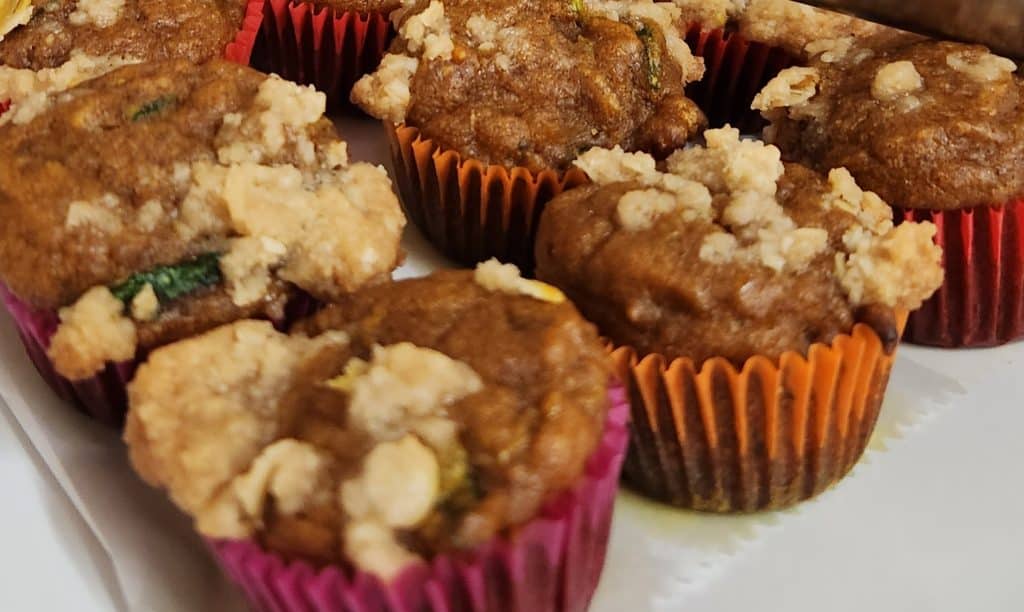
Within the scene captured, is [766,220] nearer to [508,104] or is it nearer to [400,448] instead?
[508,104]

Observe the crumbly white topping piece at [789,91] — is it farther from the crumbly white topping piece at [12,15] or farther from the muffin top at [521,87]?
the crumbly white topping piece at [12,15]

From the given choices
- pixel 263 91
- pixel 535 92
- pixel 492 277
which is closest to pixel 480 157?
pixel 535 92

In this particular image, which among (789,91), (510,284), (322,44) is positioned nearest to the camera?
(510,284)

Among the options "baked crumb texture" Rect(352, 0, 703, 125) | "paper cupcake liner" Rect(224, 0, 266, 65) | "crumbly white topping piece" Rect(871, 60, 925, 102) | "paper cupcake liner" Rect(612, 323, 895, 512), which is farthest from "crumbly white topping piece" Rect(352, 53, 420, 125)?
"crumbly white topping piece" Rect(871, 60, 925, 102)

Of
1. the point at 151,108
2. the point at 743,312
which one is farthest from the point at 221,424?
the point at 743,312

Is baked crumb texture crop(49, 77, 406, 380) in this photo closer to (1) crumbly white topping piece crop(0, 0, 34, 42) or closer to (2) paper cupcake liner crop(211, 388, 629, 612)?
(2) paper cupcake liner crop(211, 388, 629, 612)

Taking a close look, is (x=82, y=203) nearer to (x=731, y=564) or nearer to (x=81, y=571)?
(x=81, y=571)

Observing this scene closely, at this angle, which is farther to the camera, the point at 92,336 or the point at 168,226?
the point at 168,226
